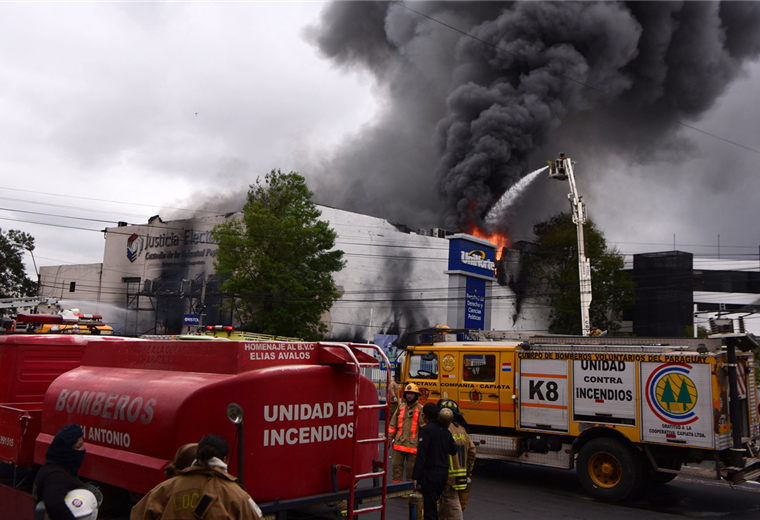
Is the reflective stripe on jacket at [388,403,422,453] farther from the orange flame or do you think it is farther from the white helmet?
the orange flame

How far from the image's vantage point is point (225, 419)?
4527 millimetres

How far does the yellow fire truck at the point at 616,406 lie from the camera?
8938 mm

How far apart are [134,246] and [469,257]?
27669mm

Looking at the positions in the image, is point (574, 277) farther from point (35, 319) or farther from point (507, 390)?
point (35, 319)

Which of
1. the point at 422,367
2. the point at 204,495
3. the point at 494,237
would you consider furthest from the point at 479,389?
the point at 494,237

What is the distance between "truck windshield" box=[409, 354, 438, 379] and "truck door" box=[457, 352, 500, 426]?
24.8 inches

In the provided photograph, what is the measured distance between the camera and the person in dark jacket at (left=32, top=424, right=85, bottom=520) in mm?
3912

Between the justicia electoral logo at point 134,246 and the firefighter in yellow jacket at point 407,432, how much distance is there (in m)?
A: 43.6

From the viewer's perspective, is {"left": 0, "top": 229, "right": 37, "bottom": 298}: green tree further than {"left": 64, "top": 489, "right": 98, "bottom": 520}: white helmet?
Yes

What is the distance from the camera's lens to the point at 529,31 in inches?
2442

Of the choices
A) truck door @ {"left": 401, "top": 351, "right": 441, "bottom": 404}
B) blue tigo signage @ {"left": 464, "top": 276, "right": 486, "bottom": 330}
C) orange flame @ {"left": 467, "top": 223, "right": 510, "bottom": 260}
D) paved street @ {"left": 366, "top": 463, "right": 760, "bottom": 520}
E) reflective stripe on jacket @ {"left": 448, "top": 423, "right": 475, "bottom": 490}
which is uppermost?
orange flame @ {"left": 467, "top": 223, "right": 510, "bottom": 260}

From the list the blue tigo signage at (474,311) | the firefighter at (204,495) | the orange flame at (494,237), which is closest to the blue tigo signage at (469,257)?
the blue tigo signage at (474,311)

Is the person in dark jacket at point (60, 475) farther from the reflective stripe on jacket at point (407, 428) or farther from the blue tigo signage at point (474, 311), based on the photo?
the blue tigo signage at point (474, 311)

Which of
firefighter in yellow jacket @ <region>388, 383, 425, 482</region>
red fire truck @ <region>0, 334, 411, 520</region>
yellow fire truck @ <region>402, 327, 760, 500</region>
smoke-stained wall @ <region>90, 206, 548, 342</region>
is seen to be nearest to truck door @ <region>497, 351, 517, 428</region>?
yellow fire truck @ <region>402, 327, 760, 500</region>
